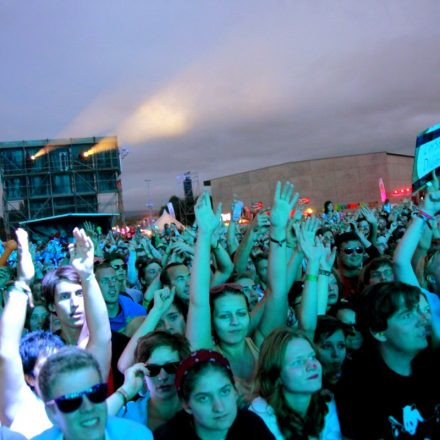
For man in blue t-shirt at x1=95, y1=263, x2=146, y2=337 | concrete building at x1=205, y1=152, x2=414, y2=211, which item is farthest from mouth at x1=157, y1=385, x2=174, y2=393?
concrete building at x1=205, y1=152, x2=414, y2=211

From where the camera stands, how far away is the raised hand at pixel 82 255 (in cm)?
255

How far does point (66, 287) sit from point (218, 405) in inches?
56.9

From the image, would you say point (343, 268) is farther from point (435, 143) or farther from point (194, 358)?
point (435, 143)

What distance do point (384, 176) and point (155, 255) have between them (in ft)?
151

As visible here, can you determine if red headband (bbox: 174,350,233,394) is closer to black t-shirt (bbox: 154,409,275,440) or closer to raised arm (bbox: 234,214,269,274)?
black t-shirt (bbox: 154,409,275,440)

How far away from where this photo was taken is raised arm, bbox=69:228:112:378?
8.37ft

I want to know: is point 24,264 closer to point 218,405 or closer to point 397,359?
point 218,405

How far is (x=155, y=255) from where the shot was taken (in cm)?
840

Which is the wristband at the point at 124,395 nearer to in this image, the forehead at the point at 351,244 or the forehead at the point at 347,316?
the forehead at the point at 347,316

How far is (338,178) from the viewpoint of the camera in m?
51.8

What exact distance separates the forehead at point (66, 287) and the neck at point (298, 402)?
150 cm

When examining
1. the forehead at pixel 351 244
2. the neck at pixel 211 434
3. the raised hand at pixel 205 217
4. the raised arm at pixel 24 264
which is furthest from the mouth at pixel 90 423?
the forehead at pixel 351 244

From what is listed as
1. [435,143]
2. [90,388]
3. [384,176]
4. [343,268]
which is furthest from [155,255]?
[384,176]

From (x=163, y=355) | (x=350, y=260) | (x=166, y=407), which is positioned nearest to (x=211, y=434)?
(x=166, y=407)
